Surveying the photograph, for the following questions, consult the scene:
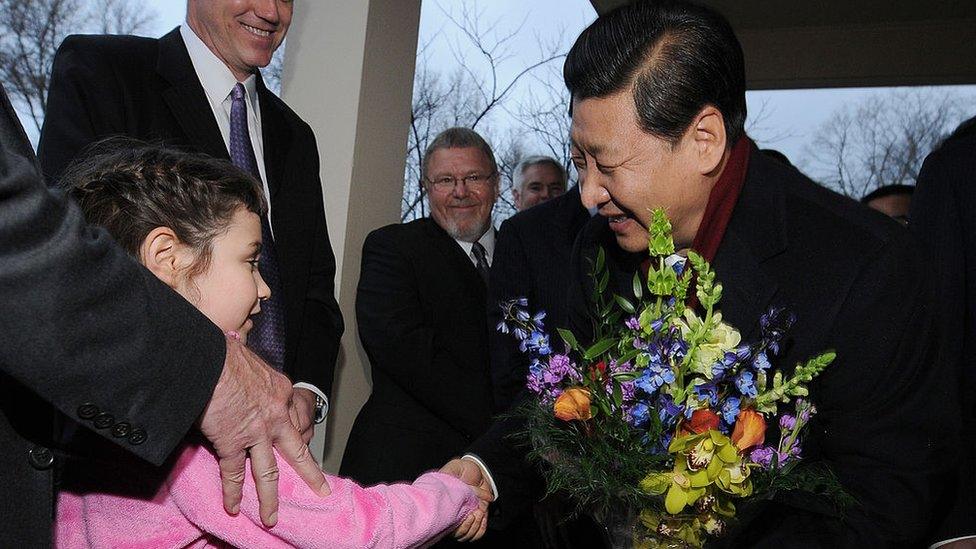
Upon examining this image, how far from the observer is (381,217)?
405cm

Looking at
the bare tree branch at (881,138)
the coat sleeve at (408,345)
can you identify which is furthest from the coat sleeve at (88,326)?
the bare tree branch at (881,138)

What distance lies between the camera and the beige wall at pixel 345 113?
148 inches

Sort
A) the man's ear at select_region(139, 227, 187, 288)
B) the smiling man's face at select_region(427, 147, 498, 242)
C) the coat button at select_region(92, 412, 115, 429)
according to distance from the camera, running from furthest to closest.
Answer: the smiling man's face at select_region(427, 147, 498, 242) → the man's ear at select_region(139, 227, 187, 288) → the coat button at select_region(92, 412, 115, 429)

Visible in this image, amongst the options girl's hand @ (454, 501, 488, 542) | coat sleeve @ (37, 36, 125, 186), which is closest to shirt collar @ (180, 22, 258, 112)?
coat sleeve @ (37, 36, 125, 186)

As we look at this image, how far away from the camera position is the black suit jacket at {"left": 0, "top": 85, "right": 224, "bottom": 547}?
94 cm

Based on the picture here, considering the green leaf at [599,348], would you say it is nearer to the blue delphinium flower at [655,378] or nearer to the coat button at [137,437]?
the blue delphinium flower at [655,378]

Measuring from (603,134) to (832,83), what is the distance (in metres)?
7.60

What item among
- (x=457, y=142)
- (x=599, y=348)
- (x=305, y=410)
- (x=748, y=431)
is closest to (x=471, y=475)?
(x=305, y=410)

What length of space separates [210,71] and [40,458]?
1.56 meters

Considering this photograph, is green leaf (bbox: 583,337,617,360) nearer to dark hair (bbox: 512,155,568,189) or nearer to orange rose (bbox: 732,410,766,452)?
orange rose (bbox: 732,410,766,452)

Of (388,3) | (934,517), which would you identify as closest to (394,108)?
(388,3)

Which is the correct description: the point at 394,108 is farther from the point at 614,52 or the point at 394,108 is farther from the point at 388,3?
the point at 614,52

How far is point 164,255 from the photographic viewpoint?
1.46 m

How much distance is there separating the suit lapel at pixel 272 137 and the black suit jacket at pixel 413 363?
0.97m
